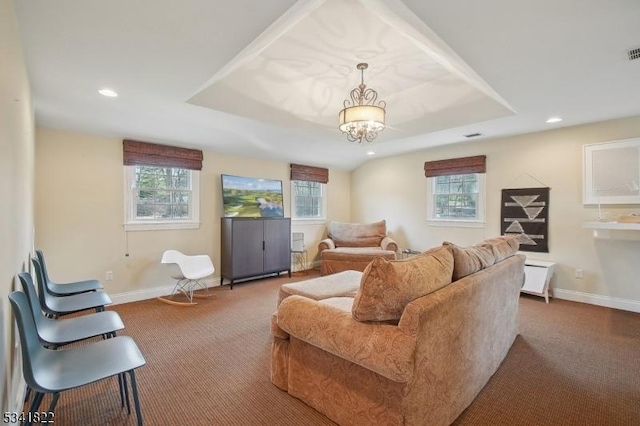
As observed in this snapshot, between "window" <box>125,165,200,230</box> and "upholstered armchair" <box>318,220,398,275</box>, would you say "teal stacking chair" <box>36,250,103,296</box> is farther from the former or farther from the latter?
"upholstered armchair" <box>318,220,398,275</box>

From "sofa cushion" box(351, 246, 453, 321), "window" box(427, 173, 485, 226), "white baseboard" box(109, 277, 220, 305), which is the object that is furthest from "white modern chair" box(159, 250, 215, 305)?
"window" box(427, 173, 485, 226)

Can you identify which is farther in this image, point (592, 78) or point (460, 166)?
point (460, 166)

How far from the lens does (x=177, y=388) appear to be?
217 centimetres

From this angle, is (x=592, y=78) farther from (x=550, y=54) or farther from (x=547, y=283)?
(x=547, y=283)

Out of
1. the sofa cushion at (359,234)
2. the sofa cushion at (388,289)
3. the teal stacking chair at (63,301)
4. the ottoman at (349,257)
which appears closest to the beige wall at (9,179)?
the teal stacking chair at (63,301)

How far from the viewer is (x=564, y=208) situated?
4215 mm

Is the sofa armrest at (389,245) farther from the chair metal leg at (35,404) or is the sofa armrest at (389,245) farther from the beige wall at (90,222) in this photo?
the chair metal leg at (35,404)

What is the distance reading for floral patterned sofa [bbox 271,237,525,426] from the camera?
150cm

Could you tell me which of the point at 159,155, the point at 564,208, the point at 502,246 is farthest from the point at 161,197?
the point at 564,208

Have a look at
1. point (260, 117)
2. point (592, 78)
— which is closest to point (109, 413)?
point (260, 117)

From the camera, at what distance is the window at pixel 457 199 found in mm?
5047

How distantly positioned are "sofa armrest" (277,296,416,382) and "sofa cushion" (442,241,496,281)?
0.73 metres

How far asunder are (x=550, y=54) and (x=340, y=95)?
1.90 metres

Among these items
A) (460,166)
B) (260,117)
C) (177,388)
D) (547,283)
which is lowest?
(177,388)
